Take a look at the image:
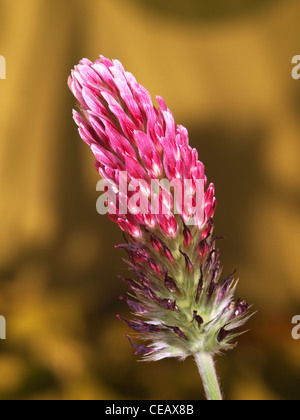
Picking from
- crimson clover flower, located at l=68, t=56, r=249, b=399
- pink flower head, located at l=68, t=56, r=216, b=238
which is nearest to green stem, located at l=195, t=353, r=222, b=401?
crimson clover flower, located at l=68, t=56, r=249, b=399

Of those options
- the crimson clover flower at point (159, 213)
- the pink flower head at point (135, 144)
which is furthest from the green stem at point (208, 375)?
the pink flower head at point (135, 144)

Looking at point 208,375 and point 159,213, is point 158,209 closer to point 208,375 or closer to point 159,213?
point 159,213

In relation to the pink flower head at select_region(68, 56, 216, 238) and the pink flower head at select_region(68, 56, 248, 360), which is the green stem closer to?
the pink flower head at select_region(68, 56, 248, 360)

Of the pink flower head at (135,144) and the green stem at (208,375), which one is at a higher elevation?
the pink flower head at (135,144)

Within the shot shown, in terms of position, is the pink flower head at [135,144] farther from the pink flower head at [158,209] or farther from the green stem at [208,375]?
the green stem at [208,375]
